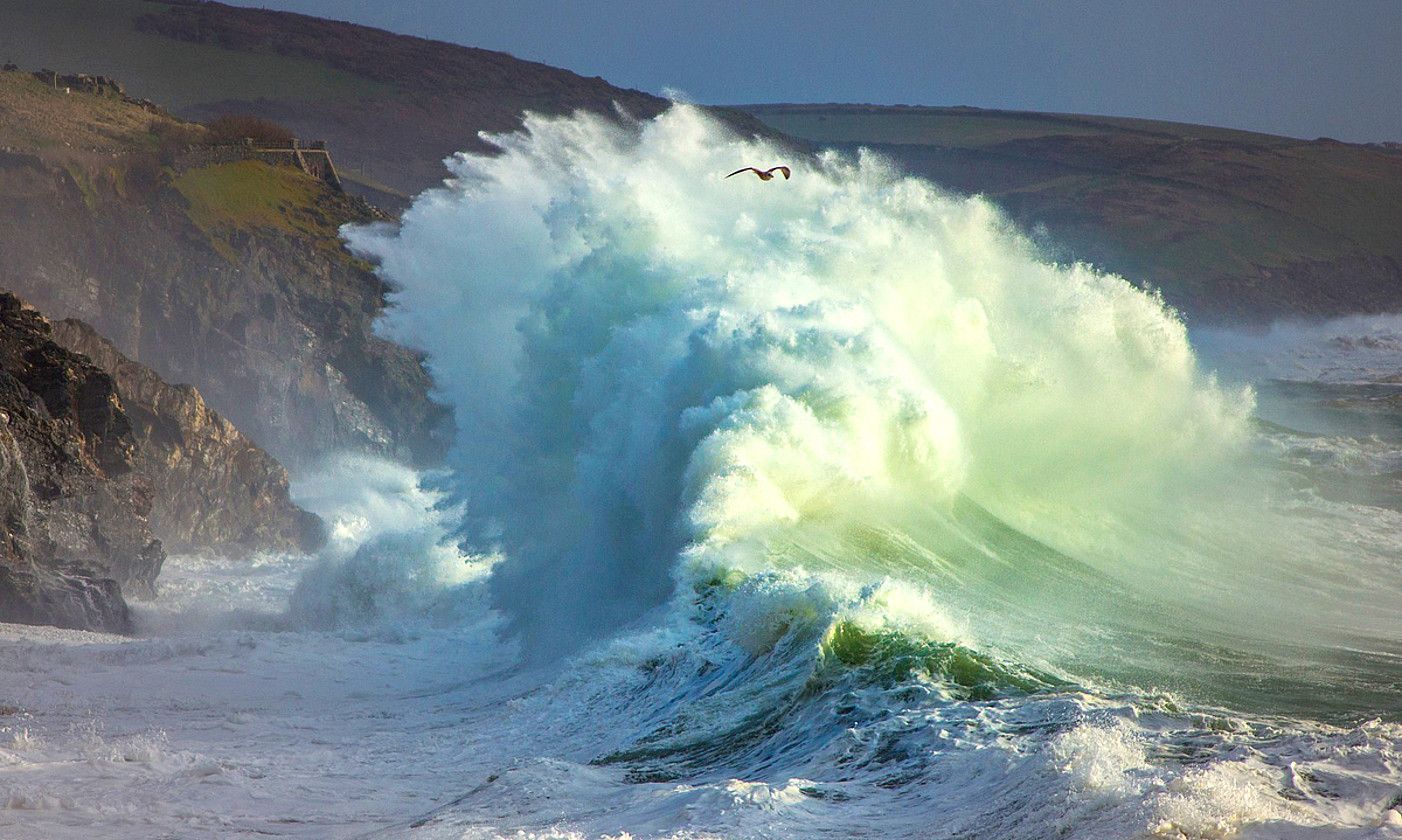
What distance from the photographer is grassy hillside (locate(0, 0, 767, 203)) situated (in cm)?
9194

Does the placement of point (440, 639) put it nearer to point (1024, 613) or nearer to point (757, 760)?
point (1024, 613)

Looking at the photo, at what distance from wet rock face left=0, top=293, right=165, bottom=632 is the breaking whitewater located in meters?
1.31

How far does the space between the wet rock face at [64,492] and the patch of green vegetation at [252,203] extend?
21249 millimetres

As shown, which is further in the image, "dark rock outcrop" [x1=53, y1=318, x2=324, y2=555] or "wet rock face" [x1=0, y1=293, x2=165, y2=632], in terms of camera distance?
"dark rock outcrop" [x1=53, y1=318, x2=324, y2=555]

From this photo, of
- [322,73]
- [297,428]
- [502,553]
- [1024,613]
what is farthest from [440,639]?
[322,73]

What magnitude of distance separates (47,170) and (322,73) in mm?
68303

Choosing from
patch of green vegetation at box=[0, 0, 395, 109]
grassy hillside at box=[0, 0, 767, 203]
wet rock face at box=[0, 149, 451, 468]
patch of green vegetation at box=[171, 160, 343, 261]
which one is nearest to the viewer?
wet rock face at box=[0, 149, 451, 468]

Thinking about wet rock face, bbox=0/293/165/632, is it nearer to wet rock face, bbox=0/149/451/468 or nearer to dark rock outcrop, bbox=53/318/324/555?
dark rock outcrop, bbox=53/318/324/555

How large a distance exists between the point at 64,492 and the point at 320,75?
91.8m

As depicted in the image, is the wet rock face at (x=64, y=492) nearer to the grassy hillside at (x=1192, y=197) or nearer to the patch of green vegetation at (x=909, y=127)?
the grassy hillside at (x=1192, y=197)

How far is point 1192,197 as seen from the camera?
327 ft

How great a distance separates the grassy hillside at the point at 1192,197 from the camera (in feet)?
271

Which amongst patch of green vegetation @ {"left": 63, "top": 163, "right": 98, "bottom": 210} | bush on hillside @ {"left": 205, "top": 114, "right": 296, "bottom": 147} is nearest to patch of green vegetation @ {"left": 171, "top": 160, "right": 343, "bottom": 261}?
bush on hillside @ {"left": 205, "top": 114, "right": 296, "bottom": 147}

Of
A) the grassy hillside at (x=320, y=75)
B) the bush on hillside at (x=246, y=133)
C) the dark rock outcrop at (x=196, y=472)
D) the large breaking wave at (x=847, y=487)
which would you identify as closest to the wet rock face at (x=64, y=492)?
the dark rock outcrop at (x=196, y=472)
